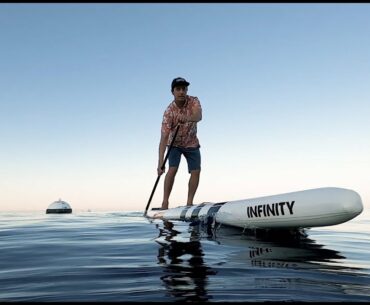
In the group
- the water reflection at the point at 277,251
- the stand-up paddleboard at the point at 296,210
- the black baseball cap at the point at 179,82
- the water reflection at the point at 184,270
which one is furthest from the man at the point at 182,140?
the water reflection at the point at 184,270

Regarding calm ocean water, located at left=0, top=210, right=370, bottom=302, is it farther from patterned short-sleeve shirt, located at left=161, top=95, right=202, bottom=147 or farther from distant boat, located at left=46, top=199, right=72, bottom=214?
distant boat, located at left=46, top=199, right=72, bottom=214

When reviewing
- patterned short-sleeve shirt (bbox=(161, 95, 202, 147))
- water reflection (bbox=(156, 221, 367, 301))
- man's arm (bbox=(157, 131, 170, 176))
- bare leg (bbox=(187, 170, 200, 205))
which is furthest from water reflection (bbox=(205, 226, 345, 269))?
man's arm (bbox=(157, 131, 170, 176))

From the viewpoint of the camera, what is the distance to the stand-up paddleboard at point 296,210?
4641 millimetres

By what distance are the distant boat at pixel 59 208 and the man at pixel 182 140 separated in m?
20.4

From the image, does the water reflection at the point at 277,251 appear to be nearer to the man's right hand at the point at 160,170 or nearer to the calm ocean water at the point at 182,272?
the calm ocean water at the point at 182,272

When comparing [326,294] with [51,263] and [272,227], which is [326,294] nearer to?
[51,263]

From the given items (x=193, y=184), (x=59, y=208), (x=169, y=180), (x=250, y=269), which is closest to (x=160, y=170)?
(x=169, y=180)

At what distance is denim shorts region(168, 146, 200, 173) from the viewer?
10359mm

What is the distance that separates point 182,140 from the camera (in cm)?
1036

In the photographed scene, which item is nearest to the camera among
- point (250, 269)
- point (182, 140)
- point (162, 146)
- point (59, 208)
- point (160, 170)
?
point (250, 269)

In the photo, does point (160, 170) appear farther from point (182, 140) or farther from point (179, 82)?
point (179, 82)

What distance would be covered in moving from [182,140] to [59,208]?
2131cm

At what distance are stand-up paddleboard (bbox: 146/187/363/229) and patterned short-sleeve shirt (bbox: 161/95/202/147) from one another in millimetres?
3742

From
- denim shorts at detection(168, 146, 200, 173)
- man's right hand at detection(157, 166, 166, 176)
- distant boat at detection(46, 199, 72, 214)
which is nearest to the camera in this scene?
denim shorts at detection(168, 146, 200, 173)
